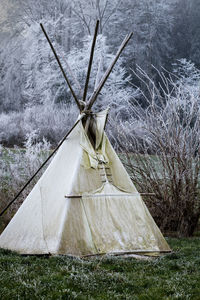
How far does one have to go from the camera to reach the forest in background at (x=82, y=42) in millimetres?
23094

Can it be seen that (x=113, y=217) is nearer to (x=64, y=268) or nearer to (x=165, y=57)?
(x=64, y=268)

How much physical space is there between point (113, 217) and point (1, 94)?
17.7 meters

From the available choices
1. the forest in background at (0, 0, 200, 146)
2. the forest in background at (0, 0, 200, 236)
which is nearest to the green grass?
the forest in background at (0, 0, 200, 236)

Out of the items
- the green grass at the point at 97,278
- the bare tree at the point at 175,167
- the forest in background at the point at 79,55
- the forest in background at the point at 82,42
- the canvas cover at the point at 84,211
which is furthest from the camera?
the forest in background at the point at 82,42

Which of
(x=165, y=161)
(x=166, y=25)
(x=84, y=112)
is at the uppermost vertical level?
(x=166, y=25)

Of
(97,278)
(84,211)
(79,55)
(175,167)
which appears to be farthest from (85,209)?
(79,55)

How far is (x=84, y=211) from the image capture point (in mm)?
6633

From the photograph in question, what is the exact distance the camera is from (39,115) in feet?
69.8

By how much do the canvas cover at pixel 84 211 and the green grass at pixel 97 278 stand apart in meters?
0.34

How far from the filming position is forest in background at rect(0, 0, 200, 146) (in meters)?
23.1

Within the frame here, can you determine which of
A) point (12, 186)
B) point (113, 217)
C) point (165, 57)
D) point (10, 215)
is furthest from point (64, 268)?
point (165, 57)

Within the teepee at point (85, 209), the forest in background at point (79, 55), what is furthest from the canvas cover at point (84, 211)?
the forest in background at point (79, 55)

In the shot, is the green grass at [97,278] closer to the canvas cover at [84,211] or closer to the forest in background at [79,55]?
the canvas cover at [84,211]

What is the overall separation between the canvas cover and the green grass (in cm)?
34
